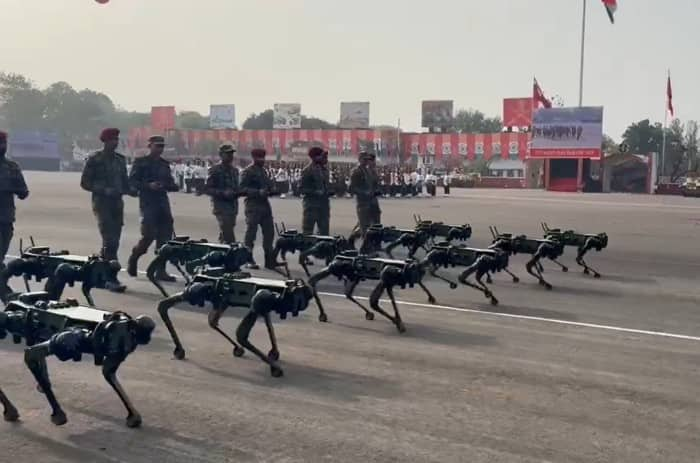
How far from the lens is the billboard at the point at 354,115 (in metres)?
94.6

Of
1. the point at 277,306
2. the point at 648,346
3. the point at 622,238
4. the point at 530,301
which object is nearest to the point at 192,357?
the point at 277,306

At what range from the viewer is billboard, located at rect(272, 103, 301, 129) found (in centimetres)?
9138

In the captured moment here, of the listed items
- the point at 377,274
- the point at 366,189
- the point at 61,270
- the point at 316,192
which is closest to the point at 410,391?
the point at 377,274

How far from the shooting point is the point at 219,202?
488 inches

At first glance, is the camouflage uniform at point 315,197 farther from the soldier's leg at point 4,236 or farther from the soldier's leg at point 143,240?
the soldier's leg at point 4,236

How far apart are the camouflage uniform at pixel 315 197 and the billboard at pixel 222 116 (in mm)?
87906

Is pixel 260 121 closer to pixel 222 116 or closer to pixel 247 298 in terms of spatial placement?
pixel 222 116

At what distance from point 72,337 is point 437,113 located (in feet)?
289

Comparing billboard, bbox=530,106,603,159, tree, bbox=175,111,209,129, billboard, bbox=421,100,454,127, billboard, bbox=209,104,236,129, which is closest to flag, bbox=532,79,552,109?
billboard, bbox=530,106,603,159

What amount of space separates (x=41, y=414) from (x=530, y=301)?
6.99 meters

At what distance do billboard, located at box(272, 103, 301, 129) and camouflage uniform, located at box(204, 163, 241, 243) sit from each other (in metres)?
79.8

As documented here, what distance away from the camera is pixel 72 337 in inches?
200

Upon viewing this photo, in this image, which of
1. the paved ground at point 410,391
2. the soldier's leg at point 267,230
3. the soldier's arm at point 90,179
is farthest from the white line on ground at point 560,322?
the soldier's arm at point 90,179

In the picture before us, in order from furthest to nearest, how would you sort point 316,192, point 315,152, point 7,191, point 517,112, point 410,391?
point 517,112
point 316,192
point 315,152
point 7,191
point 410,391
